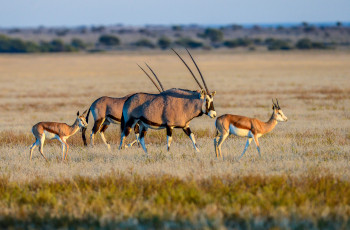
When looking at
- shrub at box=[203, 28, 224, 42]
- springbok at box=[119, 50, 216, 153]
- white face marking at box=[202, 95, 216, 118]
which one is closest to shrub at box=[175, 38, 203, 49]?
shrub at box=[203, 28, 224, 42]

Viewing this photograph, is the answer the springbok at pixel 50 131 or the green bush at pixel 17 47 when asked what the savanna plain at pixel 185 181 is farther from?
the green bush at pixel 17 47

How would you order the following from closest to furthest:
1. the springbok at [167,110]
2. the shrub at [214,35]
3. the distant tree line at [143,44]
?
the springbok at [167,110], the distant tree line at [143,44], the shrub at [214,35]

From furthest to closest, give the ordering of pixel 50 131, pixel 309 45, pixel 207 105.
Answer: pixel 309 45 < pixel 207 105 < pixel 50 131

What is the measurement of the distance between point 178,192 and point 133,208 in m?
1.02

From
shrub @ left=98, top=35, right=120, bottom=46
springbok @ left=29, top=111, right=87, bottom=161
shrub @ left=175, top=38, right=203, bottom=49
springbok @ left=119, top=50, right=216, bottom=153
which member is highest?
shrub @ left=98, top=35, right=120, bottom=46

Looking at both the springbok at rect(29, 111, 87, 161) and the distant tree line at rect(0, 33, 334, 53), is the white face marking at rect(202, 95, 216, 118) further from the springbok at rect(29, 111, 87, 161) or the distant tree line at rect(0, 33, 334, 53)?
the distant tree line at rect(0, 33, 334, 53)

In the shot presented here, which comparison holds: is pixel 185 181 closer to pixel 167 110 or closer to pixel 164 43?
pixel 167 110

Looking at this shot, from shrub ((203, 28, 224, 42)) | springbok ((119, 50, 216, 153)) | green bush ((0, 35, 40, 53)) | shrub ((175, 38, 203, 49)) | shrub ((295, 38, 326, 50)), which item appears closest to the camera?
springbok ((119, 50, 216, 153))

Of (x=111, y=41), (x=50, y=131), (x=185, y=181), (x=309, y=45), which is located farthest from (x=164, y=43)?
(x=185, y=181)

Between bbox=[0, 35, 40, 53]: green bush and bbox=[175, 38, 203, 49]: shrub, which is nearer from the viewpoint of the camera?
bbox=[0, 35, 40, 53]: green bush

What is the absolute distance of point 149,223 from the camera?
768cm

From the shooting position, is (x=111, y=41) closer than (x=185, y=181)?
No

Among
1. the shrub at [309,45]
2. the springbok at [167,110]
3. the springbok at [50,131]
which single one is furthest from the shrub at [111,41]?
the springbok at [50,131]

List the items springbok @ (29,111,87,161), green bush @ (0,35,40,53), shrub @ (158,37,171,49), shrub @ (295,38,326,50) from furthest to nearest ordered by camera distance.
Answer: shrub @ (158,37,171,49), green bush @ (0,35,40,53), shrub @ (295,38,326,50), springbok @ (29,111,87,161)
